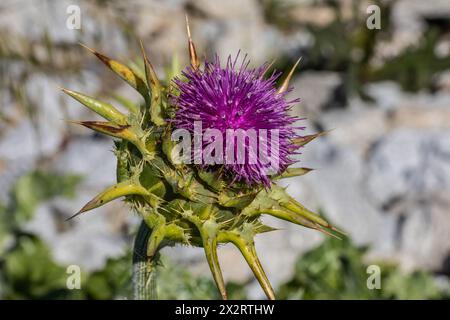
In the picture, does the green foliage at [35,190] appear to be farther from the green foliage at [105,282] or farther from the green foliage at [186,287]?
the green foliage at [186,287]

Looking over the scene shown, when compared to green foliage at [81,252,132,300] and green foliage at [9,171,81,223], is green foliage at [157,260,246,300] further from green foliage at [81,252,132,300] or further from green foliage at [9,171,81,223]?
green foliage at [9,171,81,223]

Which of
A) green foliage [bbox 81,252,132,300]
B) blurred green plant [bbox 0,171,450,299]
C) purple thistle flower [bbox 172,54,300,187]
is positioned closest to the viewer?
purple thistle flower [bbox 172,54,300,187]

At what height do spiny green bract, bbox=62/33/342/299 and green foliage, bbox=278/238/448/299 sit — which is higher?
spiny green bract, bbox=62/33/342/299

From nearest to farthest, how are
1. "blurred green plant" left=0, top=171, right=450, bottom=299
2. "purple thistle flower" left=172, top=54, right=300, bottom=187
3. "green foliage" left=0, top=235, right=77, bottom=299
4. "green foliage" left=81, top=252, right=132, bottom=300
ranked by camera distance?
"purple thistle flower" left=172, top=54, right=300, bottom=187, "blurred green plant" left=0, top=171, right=450, bottom=299, "green foliage" left=81, top=252, right=132, bottom=300, "green foliage" left=0, top=235, right=77, bottom=299

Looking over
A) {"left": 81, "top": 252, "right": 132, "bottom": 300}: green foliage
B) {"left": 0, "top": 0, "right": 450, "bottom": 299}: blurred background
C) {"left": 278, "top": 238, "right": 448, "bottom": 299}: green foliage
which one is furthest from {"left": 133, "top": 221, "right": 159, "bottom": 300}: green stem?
{"left": 278, "top": 238, "right": 448, "bottom": 299}: green foliage
